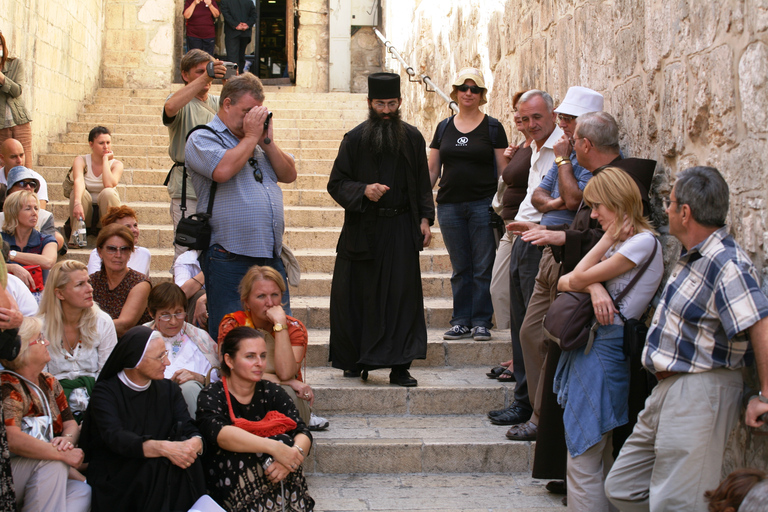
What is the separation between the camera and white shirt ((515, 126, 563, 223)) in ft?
14.4

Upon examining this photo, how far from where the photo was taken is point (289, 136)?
9.66 meters

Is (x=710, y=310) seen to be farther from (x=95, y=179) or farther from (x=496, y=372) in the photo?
(x=95, y=179)

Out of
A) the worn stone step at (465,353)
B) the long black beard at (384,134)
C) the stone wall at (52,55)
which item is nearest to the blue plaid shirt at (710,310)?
the long black beard at (384,134)

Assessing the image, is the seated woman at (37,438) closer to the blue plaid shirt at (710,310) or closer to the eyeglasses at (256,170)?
the eyeglasses at (256,170)

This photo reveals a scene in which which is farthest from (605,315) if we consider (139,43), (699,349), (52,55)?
(139,43)

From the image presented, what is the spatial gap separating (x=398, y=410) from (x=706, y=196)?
2335 mm

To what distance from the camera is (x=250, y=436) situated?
134 inches

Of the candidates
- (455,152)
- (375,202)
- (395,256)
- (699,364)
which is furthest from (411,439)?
(455,152)

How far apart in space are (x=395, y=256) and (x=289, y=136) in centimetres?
538

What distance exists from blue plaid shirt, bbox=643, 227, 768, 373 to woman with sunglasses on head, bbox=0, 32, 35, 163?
19.9 ft

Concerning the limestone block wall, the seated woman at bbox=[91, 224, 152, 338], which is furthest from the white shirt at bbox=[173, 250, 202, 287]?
the limestone block wall

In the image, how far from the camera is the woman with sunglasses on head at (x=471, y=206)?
5.29 metres

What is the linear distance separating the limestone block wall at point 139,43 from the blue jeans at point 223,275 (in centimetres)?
964

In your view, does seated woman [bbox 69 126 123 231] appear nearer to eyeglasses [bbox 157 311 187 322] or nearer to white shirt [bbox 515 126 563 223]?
eyeglasses [bbox 157 311 187 322]
